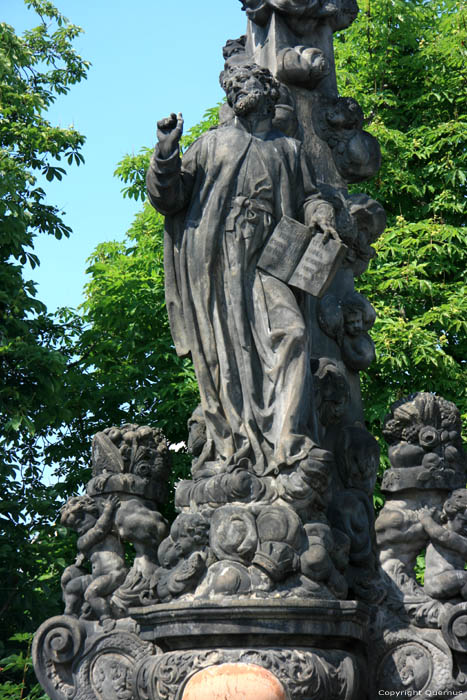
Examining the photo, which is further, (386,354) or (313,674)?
(386,354)

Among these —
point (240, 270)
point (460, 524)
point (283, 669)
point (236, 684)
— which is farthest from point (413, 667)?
point (240, 270)

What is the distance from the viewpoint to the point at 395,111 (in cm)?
1862

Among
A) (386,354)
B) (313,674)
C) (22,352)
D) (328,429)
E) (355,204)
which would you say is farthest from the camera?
(386,354)

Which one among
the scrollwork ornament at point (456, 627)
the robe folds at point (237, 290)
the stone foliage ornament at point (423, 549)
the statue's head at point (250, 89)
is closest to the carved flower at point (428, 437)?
A: the stone foliage ornament at point (423, 549)

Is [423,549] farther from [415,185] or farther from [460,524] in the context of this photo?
[415,185]

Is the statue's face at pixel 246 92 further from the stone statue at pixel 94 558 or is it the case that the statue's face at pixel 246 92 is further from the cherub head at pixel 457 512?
the cherub head at pixel 457 512

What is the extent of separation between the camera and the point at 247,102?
345 inches

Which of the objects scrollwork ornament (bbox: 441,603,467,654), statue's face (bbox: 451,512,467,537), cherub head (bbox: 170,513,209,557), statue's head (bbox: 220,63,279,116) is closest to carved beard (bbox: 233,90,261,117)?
statue's head (bbox: 220,63,279,116)

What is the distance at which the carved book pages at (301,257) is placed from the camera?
8523 mm

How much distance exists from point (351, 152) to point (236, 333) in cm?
203

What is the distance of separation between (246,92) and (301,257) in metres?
1.23

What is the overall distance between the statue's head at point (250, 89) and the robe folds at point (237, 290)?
0.48 ft

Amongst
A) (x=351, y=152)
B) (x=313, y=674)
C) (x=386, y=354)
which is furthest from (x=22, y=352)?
(x=313, y=674)

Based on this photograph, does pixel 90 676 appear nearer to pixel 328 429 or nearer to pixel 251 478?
pixel 251 478
